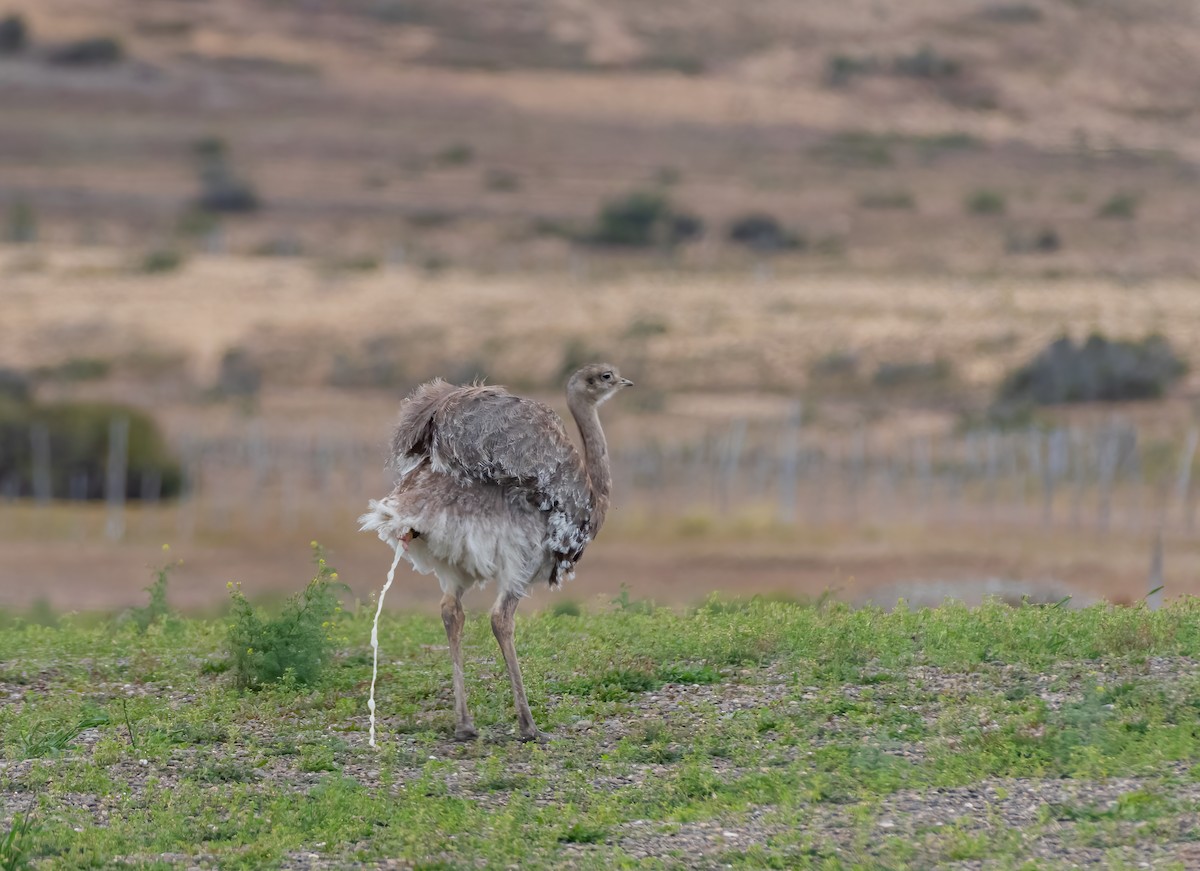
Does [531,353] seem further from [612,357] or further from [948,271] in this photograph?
[948,271]

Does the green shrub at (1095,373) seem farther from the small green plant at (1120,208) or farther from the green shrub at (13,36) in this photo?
the green shrub at (13,36)

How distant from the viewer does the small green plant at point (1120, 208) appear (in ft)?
253

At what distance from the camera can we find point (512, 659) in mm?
11266

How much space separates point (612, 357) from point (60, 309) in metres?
18.7

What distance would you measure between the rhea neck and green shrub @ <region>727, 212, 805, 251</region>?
6691 cm

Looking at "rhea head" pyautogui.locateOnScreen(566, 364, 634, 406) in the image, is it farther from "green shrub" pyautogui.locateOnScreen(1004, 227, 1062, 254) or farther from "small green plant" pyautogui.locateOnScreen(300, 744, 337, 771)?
"green shrub" pyautogui.locateOnScreen(1004, 227, 1062, 254)

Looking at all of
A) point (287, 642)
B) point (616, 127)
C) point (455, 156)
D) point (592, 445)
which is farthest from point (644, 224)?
point (592, 445)

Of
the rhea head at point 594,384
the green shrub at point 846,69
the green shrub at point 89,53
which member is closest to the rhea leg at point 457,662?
the rhea head at point 594,384

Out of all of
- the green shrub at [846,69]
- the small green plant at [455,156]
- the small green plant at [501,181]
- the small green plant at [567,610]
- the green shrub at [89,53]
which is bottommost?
the small green plant at [567,610]

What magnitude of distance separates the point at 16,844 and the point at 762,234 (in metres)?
73.6

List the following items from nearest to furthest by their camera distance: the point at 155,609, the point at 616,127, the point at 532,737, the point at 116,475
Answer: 1. the point at 532,737
2. the point at 155,609
3. the point at 116,475
4. the point at 616,127

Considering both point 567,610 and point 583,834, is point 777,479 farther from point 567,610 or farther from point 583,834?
point 583,834

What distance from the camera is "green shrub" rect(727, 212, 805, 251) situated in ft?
260

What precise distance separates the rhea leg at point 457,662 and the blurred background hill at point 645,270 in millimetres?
14541
